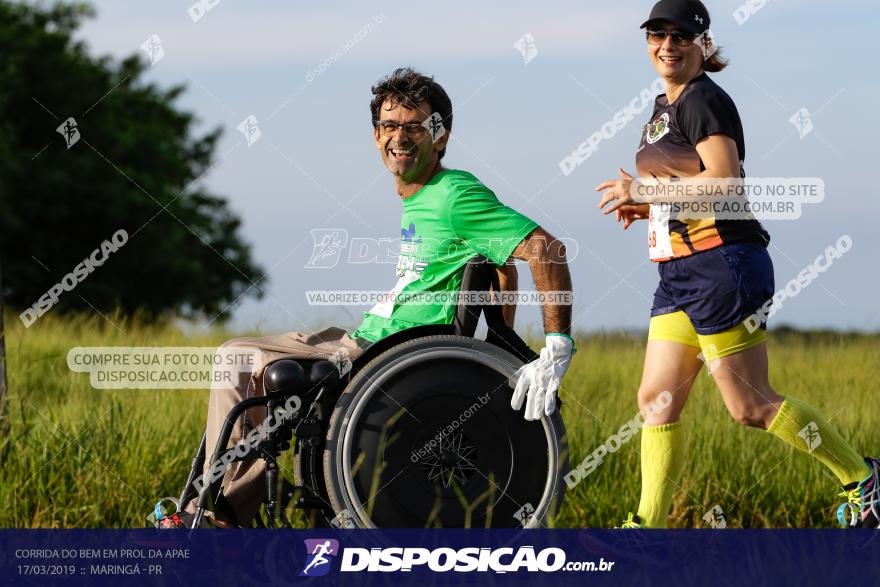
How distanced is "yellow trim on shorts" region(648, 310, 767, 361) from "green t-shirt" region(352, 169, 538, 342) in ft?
1.93

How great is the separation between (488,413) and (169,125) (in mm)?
20193

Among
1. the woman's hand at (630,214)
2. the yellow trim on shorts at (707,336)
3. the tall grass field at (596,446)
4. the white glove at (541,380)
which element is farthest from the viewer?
the tall grass field at (596,446)

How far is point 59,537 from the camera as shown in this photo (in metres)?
3.69

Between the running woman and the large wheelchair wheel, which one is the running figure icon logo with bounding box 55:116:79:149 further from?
the running woman

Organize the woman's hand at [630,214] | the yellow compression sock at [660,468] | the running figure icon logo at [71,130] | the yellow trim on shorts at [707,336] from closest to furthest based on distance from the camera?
1. the yellow trim on shorts at [707,336]
2. the woman's hand at [630,214]
3. the yellow compression sock at [660,468]
4. the running figure icon logo at [71,130]

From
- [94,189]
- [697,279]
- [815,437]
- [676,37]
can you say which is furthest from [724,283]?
[94,189]

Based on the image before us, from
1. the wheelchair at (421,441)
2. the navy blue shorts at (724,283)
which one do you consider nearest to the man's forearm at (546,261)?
the wheelchair at (421,441)

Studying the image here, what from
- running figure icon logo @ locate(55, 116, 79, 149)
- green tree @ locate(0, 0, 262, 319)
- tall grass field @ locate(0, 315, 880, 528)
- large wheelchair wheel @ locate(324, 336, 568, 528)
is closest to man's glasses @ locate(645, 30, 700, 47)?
large wheelchair wheel @ locate(324, 336, 568, 528)

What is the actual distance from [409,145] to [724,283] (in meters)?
1.09

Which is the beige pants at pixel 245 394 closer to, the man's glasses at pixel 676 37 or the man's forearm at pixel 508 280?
the man's forearm at pixel 508 280

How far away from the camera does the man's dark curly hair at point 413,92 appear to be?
12.8 feet

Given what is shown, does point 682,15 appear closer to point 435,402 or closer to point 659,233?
point 659,233

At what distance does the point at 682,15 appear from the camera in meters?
3.76

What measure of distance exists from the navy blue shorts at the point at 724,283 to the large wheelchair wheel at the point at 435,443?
1.89ft
